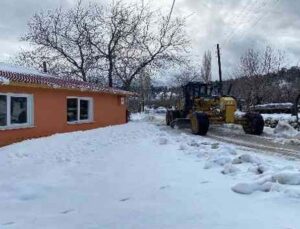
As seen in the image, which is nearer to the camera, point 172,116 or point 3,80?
point 3,80

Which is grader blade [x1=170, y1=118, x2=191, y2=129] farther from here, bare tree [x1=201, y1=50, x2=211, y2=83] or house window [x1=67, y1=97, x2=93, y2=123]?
bare tree [x1=201, y1=50, x2=211, y2=83]

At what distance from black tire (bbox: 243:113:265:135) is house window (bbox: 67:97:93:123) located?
746 cm

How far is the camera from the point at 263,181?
272 inches

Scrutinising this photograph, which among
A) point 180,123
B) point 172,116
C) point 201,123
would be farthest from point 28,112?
point 172,116

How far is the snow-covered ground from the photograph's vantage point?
5.71 metres

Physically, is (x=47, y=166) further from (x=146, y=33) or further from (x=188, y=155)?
(x=146, y=33)

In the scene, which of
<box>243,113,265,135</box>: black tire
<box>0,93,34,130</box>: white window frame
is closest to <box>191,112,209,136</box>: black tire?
<box>243,113,265,135</box>: black tire

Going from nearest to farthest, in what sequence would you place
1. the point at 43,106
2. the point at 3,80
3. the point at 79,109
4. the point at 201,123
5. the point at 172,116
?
the point at 3,80
the point at 43,106
the point at 201,123
the point at 79,109
the point at 172,116

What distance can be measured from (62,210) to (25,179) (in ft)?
9.04

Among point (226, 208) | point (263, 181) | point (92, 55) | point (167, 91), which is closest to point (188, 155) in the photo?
point (263, 181)

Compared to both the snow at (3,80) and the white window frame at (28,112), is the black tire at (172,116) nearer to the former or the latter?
the white window frame at (28,112)

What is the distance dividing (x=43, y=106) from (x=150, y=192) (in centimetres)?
1163

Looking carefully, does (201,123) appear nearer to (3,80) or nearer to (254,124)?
(254,124)

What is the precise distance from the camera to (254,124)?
20328 millimetres
